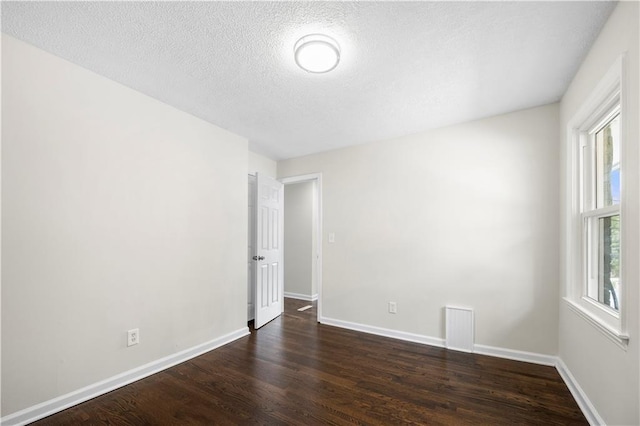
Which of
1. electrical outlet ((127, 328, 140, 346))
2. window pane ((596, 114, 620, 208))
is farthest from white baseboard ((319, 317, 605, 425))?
electrical outlet ((127, 328, 140, 346))

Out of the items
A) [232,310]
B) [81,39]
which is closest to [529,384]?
[232,310]

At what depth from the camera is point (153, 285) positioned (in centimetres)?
260

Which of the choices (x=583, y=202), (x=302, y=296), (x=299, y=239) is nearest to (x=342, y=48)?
(x=583, y=202)

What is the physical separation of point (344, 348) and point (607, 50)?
318cm

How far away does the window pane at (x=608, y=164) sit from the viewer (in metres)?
1.84

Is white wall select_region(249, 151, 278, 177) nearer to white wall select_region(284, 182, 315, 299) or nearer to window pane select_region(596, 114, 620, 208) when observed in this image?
white wall select_region(284, 182, 315, 299)

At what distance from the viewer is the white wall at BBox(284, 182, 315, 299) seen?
18.3 ft

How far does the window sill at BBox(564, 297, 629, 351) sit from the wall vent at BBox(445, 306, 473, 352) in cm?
95

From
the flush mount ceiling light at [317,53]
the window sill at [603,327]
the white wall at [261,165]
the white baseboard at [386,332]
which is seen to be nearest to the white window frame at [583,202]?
the window sill at [603,327]

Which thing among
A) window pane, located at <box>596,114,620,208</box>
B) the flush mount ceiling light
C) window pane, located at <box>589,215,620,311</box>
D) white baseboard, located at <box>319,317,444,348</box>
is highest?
the flush mount ceiling light

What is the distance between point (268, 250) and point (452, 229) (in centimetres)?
244

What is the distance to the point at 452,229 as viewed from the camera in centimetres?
321

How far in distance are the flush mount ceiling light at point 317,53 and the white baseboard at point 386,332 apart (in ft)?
9.80

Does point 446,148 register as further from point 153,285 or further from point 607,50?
point 153,285
